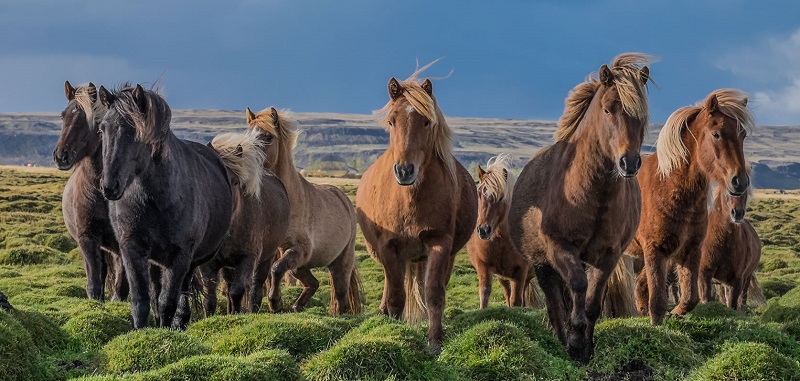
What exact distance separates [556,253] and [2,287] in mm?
12534

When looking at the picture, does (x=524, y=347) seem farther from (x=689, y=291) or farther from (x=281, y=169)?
(x=281, y=169)

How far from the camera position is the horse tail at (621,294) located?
→ 11289mm

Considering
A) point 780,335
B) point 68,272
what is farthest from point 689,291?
point 68,272

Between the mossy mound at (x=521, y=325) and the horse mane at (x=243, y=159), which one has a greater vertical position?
the horse mane at (x=243, y=159)

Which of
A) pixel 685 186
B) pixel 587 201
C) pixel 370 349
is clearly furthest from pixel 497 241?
pixel 370 349

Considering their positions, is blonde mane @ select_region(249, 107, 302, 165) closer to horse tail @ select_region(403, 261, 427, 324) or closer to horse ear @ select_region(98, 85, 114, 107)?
horse tail @ select_region(403, 261, 427, 324)

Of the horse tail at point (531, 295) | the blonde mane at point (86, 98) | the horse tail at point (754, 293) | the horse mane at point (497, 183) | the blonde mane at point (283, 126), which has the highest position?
the blonde mane at point (86, 98)

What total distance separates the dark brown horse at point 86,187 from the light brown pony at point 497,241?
5.79 m

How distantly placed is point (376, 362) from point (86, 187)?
6.13 meters

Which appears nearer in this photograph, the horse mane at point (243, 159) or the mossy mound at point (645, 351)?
the mossy mound at point (645, 351)

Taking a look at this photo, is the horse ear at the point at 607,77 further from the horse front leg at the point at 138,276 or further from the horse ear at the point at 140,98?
the horse front leg at the point at 138,276

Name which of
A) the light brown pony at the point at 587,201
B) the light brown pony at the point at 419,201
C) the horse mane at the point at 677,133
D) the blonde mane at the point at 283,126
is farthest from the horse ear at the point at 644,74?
the blonde mane at the point at 283,126

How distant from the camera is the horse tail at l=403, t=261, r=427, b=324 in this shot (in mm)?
10961

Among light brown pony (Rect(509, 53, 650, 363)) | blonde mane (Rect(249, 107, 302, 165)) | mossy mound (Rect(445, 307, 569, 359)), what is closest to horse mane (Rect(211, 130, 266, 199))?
blonde mane (Rect(249, 107, 302, 165))
